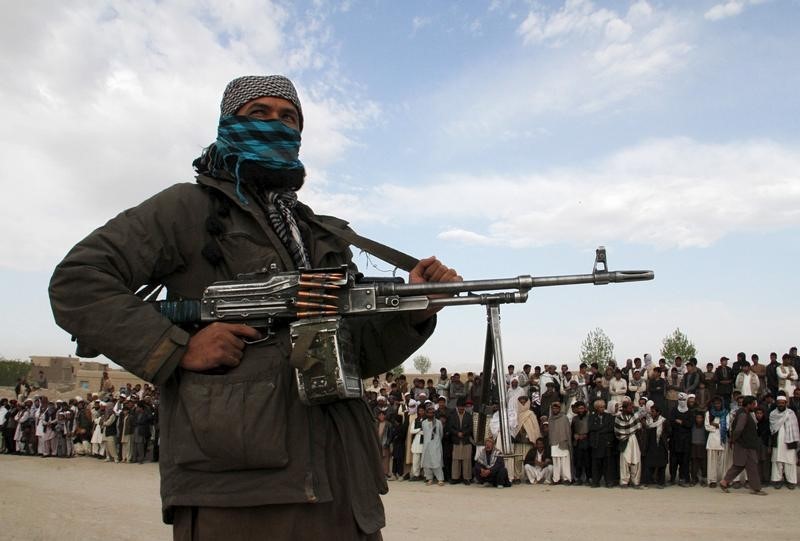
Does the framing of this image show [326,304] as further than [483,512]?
No

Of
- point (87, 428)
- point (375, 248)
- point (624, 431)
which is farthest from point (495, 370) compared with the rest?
point (87, 428)

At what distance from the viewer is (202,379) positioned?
2383mm

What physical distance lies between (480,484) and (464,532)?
6.93 metres

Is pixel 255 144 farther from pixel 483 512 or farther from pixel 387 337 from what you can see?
pixel 483 512

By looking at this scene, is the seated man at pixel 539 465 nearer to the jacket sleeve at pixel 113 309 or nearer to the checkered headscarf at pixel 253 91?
the checkered headscarf at pixel 253 91

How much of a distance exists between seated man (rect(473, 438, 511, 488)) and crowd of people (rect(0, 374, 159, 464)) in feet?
35.0

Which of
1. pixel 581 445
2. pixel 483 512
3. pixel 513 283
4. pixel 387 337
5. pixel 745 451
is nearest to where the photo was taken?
pixel 513 283

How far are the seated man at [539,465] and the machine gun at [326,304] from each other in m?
15.0

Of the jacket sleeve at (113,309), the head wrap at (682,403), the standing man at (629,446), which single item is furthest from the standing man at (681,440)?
the jacket sleeve at (113,309)

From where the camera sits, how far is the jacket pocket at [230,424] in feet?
7.45

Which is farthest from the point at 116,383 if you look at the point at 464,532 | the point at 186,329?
the point at 186,329

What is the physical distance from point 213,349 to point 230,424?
272 millimetres

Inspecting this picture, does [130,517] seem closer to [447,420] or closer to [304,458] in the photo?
[447,420]

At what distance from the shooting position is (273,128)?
280cm
